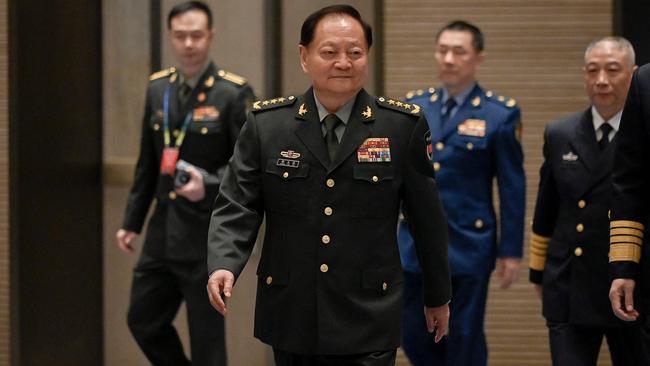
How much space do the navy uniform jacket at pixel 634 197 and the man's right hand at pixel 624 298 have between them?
0.02 meters

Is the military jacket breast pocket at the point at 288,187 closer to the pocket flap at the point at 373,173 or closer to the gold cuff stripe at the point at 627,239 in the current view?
the pocket flap at the point at 373,173

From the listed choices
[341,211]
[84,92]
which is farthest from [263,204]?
[84,92]

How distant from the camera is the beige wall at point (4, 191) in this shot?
571cm

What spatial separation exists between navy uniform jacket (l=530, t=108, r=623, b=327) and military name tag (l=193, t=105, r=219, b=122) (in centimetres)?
158

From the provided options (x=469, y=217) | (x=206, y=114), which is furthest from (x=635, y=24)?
(x=206, y=114)

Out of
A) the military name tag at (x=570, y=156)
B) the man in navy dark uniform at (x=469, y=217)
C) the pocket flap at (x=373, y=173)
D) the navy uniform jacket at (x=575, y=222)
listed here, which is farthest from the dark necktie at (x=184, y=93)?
the pocket flap at (x=373, y=173)

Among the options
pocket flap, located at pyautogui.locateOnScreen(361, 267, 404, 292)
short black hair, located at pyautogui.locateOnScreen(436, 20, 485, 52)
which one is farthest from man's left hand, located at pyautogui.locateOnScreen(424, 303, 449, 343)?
short black hair, located at pyautogui.locateOnScreen(436, 20, 485, 52)

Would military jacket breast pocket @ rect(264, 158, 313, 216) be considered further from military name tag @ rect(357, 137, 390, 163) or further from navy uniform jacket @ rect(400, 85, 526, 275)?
navy uniform jacket @ rect(400, 85, 526, 275)

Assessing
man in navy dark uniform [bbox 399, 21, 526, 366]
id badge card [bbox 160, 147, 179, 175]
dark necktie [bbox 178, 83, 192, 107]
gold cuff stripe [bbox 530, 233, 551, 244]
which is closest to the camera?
gold cuff stripe [bbox 530, 233, 551, 244]

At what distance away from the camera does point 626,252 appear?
12.5 ft

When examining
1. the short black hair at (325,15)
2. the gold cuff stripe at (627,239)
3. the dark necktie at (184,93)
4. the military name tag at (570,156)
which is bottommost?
Result: the gold cuff stripe at (627,239)

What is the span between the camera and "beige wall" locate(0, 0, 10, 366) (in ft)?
18.7

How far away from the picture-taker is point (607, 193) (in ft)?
15.0

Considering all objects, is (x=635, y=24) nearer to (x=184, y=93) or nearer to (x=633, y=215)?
(x=184, y=93)
